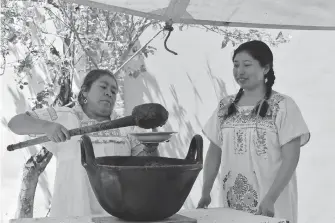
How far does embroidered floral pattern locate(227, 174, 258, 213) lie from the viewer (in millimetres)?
2422

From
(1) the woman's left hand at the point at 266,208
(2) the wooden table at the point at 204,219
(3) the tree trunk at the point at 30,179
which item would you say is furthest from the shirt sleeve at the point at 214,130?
(3) the tree trunk at the point at 30,179

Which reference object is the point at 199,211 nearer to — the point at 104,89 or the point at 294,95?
the point at 104,89

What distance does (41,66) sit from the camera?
4.90 metres

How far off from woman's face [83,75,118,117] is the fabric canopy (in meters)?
0.37

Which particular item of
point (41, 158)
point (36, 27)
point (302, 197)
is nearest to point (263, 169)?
point (302, 197)

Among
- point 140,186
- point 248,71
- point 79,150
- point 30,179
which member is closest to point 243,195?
point 248,71

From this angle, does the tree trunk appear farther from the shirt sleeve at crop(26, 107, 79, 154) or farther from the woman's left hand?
the woman's left hand

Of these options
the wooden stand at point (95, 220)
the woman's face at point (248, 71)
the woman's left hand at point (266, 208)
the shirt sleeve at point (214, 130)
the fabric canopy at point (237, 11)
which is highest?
the fabric canopy at point (237, 11)

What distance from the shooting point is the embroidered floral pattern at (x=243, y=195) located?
2422mm

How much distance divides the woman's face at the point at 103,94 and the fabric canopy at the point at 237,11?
1.22 ft

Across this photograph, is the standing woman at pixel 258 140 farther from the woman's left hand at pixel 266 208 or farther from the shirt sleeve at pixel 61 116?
the shirt sleeve at pixel 61 116

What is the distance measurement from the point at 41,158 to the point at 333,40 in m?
2.61

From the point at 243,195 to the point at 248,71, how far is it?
0.60 meters

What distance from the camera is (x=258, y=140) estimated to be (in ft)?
7.88
